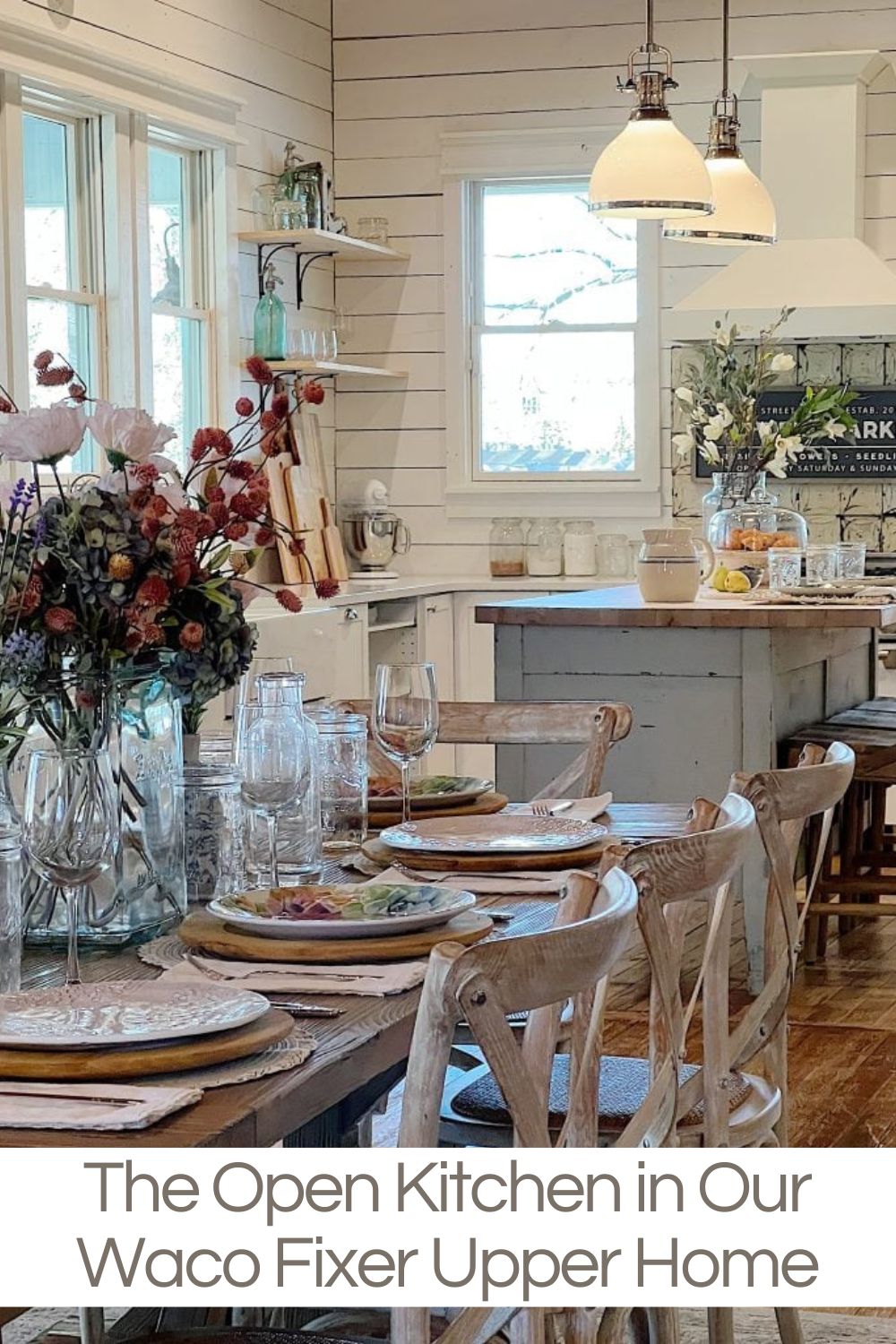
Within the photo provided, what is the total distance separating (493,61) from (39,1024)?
20.5ft

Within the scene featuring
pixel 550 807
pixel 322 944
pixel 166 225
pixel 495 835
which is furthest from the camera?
pixel 166 225

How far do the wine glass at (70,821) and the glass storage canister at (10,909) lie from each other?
3 cm

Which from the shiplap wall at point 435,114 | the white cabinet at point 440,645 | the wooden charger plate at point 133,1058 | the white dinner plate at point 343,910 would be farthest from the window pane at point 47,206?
the wooden charger plate at point 133,1058

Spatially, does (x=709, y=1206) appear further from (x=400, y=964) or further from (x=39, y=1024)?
(x=39, y=1024)

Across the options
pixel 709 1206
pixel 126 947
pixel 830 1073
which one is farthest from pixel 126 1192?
pixel 830 1073

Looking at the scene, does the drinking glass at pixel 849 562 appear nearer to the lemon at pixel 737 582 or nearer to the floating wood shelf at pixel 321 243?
the lemon at pixel 737 582

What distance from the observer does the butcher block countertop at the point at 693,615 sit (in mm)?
4520

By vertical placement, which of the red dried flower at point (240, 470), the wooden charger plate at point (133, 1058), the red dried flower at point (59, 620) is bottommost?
the wooden charger plate at point (133, 1058)

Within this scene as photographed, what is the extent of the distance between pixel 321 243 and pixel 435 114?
3.15 feet

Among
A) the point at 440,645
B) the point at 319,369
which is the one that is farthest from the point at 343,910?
the point at 440,645

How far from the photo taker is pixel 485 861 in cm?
233

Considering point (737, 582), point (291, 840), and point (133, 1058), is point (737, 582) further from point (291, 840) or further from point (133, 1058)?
→ point (133, 1058)

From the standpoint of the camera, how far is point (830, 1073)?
4.02 metres

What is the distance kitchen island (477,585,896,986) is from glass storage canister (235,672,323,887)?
2.46 m
